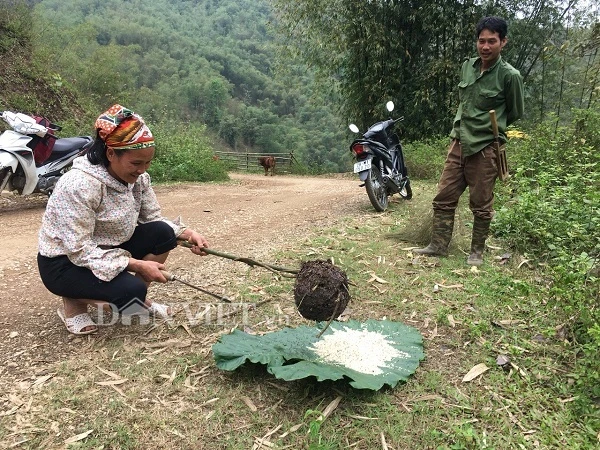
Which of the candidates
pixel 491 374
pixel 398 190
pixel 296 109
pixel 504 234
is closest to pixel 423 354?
pixel 491 374

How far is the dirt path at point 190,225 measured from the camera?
2.40 meters

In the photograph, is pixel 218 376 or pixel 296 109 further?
pixel 296 109

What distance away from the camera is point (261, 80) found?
5109 cm

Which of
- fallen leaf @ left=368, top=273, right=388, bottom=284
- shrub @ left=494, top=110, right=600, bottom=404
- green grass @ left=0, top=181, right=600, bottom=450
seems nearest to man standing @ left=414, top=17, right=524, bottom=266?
shrub @ left=494, top=110, right=600, bottom=404

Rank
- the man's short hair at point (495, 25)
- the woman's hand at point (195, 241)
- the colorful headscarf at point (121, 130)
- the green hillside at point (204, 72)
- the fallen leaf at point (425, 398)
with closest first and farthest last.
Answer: the fallen leaf at point (425, 398), the colorful headscarf at point (121, 130), the woman's hand at point (195, 241), the man's short hair at point (495, 25), the green hillside at point (204, 72)

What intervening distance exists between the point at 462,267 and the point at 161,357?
2207mm

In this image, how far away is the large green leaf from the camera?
1938 mm

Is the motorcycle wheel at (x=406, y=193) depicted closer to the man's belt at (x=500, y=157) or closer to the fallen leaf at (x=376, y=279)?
the man's belt at (x=500, y=157)

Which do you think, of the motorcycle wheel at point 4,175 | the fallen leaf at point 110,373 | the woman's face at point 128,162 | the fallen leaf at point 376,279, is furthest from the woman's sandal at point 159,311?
the motorcycle wheel at point 4,175

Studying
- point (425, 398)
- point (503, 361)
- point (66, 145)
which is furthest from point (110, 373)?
point (66, 145)

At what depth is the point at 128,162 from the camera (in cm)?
222

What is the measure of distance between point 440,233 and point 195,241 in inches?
78.0

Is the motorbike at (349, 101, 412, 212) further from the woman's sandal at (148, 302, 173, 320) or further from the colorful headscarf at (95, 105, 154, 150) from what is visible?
the colorful headscarf at (95, 105, 154, 150)

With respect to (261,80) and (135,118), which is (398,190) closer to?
(135,118)
